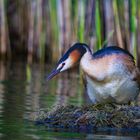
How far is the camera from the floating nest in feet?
23.7

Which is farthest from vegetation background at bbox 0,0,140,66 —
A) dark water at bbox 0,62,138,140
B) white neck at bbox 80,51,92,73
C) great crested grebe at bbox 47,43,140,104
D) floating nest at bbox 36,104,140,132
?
floating nest at bbox 36,104,140,132

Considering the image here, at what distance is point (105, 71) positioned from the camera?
785 centimetres

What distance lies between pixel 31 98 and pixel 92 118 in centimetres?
275

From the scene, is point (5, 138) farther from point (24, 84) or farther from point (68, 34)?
point (68, 34)

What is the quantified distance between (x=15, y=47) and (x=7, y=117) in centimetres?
1003

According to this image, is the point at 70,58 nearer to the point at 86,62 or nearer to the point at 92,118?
the point at 86,62

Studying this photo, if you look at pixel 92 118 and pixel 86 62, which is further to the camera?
Answer: pixel 86 62

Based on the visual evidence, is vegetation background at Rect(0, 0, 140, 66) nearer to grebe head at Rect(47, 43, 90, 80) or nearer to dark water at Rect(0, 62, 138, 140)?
dark water at Rect(0, 62, 138, 140)

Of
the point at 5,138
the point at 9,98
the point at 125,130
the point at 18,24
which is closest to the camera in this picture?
the point at 5,138

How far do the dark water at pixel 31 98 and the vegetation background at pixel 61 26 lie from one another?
1.89 feet

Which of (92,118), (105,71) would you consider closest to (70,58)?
(105,71)

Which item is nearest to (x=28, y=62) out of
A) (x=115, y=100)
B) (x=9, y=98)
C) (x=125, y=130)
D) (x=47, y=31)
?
(x=47, y=31)

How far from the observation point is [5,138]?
6.25 metres

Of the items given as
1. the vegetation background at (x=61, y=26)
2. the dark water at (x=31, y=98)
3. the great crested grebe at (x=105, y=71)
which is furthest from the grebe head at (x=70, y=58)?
the vegetation background at (x=61, y=26)
